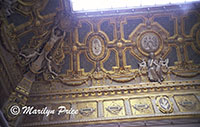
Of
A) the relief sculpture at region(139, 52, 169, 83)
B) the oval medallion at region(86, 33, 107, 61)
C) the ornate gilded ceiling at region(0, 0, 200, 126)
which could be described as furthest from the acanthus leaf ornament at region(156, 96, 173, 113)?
the oval medallion at region(86, 33, 107, 61)

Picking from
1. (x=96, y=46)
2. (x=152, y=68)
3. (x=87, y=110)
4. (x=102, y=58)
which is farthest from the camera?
(x=96, y=46)

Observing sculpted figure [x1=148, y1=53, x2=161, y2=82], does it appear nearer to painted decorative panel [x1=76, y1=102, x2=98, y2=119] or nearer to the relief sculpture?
the relief sculpture

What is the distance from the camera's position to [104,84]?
8.64 m

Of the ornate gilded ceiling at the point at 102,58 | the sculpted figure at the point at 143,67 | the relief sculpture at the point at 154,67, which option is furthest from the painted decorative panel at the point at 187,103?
the sculpted figure at the point at 143,67

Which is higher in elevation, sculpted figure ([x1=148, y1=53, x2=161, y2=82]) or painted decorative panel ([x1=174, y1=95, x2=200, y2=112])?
sculpted figure ([x1=148, y1=53, x2=161, y2=82])

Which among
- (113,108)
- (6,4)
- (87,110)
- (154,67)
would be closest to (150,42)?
(154,67)

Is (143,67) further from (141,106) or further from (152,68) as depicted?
(141,106)

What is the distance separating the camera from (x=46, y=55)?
8797mm

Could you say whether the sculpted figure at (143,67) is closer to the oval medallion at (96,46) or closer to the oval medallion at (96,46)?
the oval medallion at (96,46)

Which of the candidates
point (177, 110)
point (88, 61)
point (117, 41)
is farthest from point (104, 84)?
point (177, 110)

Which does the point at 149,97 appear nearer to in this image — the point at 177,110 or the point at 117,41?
the point at 177,110

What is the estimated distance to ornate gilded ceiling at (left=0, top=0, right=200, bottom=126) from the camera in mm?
7652

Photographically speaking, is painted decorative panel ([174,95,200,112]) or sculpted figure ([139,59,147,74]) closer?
painted decorative panel ([174,95,200,112])

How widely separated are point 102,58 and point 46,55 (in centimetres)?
226
